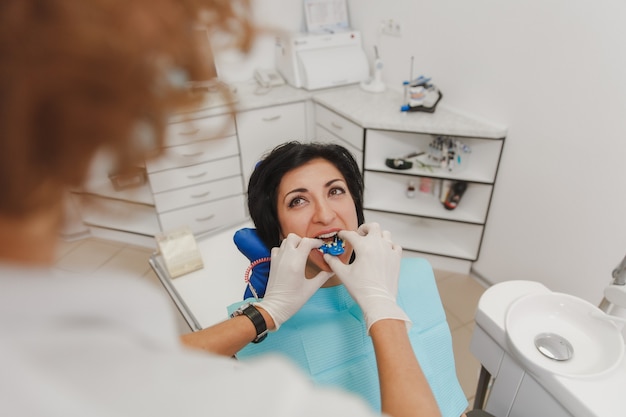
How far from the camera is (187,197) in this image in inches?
119

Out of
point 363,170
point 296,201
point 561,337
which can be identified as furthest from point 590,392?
point 363,170

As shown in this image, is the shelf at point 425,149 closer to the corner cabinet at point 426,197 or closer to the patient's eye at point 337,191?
the corner cabinet at point 426,197

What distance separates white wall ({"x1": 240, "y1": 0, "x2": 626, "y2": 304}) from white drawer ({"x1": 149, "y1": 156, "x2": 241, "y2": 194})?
5.24ft

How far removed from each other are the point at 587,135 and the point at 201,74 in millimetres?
2079

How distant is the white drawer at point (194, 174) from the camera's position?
2.87 meters

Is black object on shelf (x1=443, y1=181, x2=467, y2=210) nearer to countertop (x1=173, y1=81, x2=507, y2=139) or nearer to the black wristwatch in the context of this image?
countertop (x1=173, y1=81, x2=507, y2=139)

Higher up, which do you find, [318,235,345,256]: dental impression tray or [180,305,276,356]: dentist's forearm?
[318,235,345,256]: dental impression tray

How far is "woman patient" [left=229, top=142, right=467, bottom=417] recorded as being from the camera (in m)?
1.19

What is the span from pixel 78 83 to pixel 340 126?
8.59 feet

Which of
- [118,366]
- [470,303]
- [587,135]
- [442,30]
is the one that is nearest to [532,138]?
[587,135]

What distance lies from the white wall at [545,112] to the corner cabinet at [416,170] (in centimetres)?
10

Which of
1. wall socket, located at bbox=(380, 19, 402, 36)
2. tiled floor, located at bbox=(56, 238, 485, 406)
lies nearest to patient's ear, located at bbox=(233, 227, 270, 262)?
tiled floor, located at bbox=(56, 238, 485, 406)

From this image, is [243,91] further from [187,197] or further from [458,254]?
[458,254]

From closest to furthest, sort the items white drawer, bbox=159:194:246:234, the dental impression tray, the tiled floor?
1. the dental impression tray
2. the tiled floor
3. white drawer, bbox=159:194:246:234
